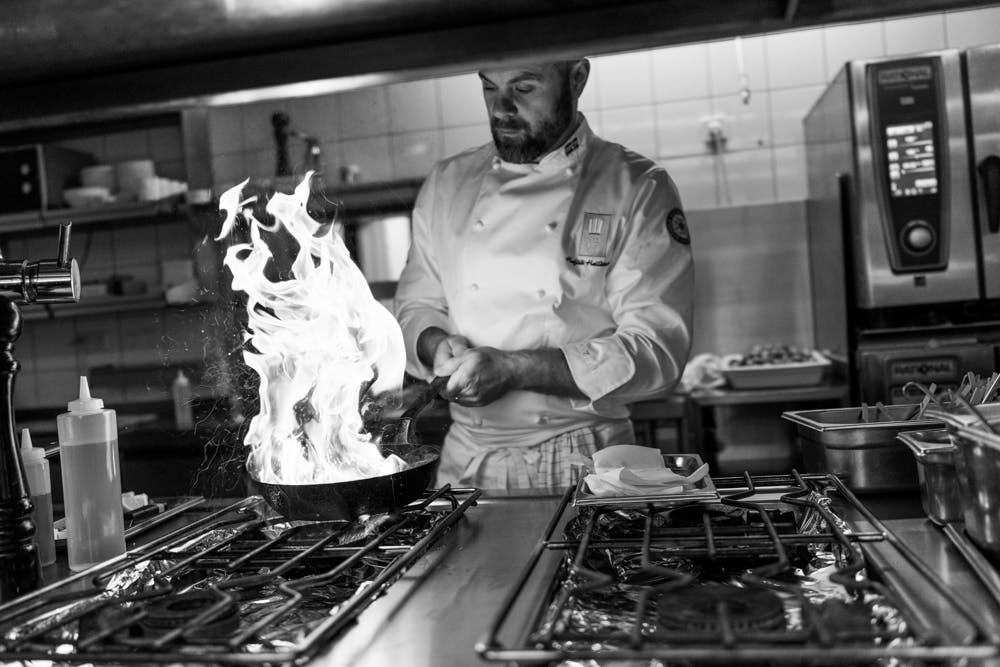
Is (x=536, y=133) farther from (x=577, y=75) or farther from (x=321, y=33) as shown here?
(x=321, y=33)

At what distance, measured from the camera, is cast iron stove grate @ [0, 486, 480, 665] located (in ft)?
2.67

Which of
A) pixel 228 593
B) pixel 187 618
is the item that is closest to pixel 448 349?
pixel 228 593

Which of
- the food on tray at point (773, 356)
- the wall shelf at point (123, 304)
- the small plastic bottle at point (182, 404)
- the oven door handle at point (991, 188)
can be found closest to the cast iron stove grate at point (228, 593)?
the food on tray at point (773, 356)

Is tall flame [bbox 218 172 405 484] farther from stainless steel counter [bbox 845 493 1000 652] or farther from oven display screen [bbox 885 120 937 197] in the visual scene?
oven display screen [bbox 885 120 937 197]

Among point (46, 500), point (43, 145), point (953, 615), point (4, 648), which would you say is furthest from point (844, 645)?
point (43, 145)

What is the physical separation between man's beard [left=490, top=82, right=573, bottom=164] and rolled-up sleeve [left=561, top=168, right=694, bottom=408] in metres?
0.25

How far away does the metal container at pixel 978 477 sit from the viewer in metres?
0.91

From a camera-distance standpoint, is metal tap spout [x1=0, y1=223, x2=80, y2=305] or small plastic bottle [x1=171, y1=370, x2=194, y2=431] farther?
small plastic bottle [x1=171, y1=370, x2=194, y2=431]

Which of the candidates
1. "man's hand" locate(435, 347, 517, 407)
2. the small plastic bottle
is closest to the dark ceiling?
"man's hand" locate(435, 347, 517, 407)

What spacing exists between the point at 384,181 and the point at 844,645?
3.68 m

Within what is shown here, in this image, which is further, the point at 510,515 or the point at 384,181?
the point at 384,181

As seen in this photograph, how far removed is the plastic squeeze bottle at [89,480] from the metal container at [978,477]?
1018 mm

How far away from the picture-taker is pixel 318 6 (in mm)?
912

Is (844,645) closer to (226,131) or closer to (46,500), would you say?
(46,500)
